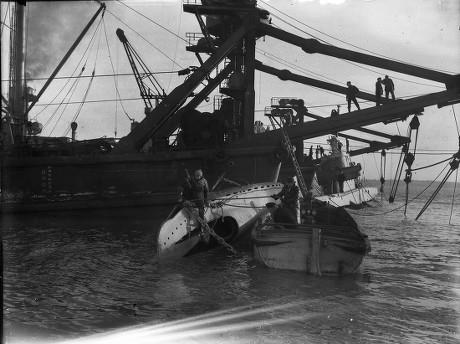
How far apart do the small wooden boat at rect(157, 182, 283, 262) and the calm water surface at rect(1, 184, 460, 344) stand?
559mm

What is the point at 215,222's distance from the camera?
15.8 m

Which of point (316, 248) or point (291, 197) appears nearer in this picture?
point (316, 248)

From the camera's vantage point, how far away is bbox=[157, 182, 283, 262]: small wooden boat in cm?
1405

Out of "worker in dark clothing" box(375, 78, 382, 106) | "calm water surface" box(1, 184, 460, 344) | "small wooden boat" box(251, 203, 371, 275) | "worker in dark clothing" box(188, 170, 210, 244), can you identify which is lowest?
"calm water surface" box(1, 184, 460, 344)

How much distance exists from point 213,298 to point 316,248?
357 cm

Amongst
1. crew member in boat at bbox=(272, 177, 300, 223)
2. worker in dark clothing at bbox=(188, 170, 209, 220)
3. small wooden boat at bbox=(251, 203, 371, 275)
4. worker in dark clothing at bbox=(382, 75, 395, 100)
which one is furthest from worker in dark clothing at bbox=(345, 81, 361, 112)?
small wooden boat at bbox=(251, 203, 371, 275)

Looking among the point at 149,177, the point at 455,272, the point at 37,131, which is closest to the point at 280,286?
the point at 455,272

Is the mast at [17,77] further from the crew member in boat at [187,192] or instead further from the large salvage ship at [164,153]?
the crew member in boat at [187,192]

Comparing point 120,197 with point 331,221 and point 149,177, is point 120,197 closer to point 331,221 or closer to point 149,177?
point 149,177

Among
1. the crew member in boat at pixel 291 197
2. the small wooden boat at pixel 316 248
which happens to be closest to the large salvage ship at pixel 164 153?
the crew member in boat at pixel 291 197

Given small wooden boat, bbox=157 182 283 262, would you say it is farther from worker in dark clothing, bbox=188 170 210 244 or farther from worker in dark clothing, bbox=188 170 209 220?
worker in dark clothing, bbox=188 170 209 220

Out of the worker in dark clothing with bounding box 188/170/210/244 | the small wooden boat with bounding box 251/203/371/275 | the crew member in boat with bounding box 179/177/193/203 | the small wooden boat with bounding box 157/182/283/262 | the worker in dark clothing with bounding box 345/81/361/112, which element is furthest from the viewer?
the worker in dark clothing with bounding box 345/81/361/112

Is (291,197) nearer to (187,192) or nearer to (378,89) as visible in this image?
(187,192)

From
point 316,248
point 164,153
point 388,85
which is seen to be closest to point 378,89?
point 388,85
